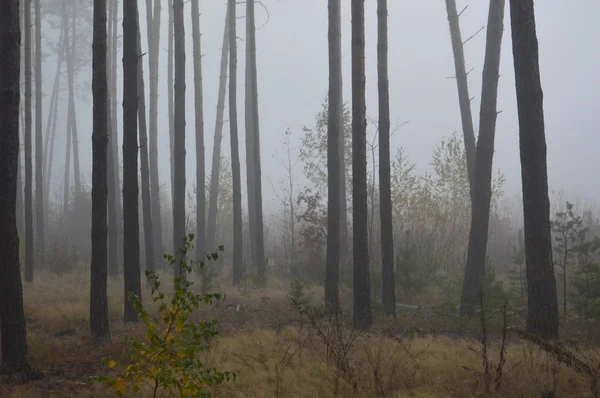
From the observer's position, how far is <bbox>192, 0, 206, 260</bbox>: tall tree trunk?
19775mm

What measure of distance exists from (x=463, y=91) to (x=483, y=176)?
3.47 metres

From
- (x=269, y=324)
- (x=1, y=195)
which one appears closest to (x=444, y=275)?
(x=269, y=324)

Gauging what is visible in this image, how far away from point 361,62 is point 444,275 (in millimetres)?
8368

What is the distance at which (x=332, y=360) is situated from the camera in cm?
694

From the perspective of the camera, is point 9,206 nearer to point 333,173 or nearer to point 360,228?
point 360,228

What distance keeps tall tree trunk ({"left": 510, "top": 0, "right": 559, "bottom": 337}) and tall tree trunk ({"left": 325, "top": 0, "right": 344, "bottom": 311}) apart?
14.9 ft

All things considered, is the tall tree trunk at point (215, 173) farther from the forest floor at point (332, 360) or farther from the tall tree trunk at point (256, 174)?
the forest floor at point (332, 360)

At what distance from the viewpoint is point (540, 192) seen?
26.7ft

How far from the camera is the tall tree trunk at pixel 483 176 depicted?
11.8 m

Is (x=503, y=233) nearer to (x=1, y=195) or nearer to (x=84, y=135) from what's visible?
(x=1, y=195)

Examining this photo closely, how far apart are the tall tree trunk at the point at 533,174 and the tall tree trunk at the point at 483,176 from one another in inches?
141

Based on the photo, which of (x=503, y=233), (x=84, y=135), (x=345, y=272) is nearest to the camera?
(x=345, y=272)

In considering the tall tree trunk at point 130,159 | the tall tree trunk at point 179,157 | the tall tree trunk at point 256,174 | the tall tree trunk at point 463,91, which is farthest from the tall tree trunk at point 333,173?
the tall tree trunk at point 256,174

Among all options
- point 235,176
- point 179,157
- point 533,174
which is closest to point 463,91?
point 533,174
